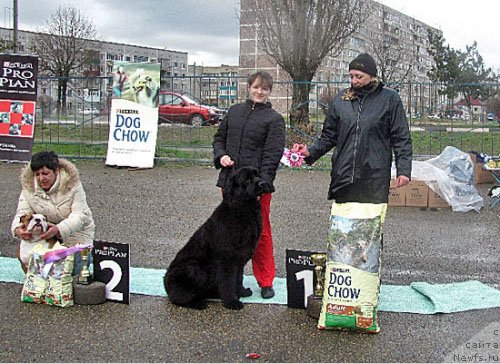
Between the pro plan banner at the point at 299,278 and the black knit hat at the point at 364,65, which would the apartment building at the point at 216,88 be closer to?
the pro plan banner at the point at 299,278

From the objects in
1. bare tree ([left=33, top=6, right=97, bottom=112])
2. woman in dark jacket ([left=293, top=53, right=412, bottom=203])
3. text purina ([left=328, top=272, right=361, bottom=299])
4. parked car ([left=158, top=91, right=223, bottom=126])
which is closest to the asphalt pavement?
text purina ([left=328, top=272, right=361, bottom=299])

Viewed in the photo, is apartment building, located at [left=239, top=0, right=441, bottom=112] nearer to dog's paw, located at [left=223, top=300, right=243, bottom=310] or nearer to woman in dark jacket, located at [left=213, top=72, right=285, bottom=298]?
woman in dark jacket, located at [left=213, top=72, right=285, bottom=298]

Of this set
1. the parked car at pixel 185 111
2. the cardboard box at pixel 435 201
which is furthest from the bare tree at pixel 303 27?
the cardboard box at pixel 435 201

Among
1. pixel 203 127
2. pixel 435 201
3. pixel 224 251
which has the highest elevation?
pixel 203 127

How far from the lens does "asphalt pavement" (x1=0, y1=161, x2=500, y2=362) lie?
4281mm

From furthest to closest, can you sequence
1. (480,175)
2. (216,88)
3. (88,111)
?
1. (216,88)
2. (88,111)
3. (480,175)

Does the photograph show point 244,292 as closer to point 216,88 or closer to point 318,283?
point 318,283

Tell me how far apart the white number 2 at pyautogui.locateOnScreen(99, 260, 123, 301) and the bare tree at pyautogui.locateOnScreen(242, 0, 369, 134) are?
1371cm

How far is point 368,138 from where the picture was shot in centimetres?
480

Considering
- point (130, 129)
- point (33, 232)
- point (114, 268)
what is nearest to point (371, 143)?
point (114, 268)

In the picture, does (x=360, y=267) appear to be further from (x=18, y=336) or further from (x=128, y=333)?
(x=18, y=336)

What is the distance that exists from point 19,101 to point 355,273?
10778mm

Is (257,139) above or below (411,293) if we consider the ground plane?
above

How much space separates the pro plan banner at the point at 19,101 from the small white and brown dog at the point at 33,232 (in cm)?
843
